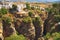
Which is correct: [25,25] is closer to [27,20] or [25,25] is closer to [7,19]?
[27,20]

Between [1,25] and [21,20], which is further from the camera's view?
[21,20]

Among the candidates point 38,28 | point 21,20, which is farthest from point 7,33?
point 38,28

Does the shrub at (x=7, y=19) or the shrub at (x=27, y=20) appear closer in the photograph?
the shrub at (x=7, y=19)

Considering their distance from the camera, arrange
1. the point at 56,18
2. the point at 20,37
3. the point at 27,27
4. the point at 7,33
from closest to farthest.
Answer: the point at 20,37, the point at 7,33, the point at 27,27, the point at 56,18

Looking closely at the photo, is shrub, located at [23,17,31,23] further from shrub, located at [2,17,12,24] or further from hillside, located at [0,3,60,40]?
shrub, located at [2,17,12,24]

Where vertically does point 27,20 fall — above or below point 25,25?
above

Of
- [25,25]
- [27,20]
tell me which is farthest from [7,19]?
[27,20]

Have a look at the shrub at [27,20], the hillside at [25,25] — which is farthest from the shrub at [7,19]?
the shrub at [27,20]

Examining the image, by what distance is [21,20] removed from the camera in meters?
66.2

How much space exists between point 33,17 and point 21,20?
6.56 meters

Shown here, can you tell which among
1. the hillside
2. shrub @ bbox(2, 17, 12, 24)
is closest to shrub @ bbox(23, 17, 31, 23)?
the hillside

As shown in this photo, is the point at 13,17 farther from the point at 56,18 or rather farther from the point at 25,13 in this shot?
the point at 56,18

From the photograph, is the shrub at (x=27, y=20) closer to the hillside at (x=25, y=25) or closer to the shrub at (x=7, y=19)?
the hillside at (x=25, y=25)

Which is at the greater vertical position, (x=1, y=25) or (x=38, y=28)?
(x=1, y=25)
